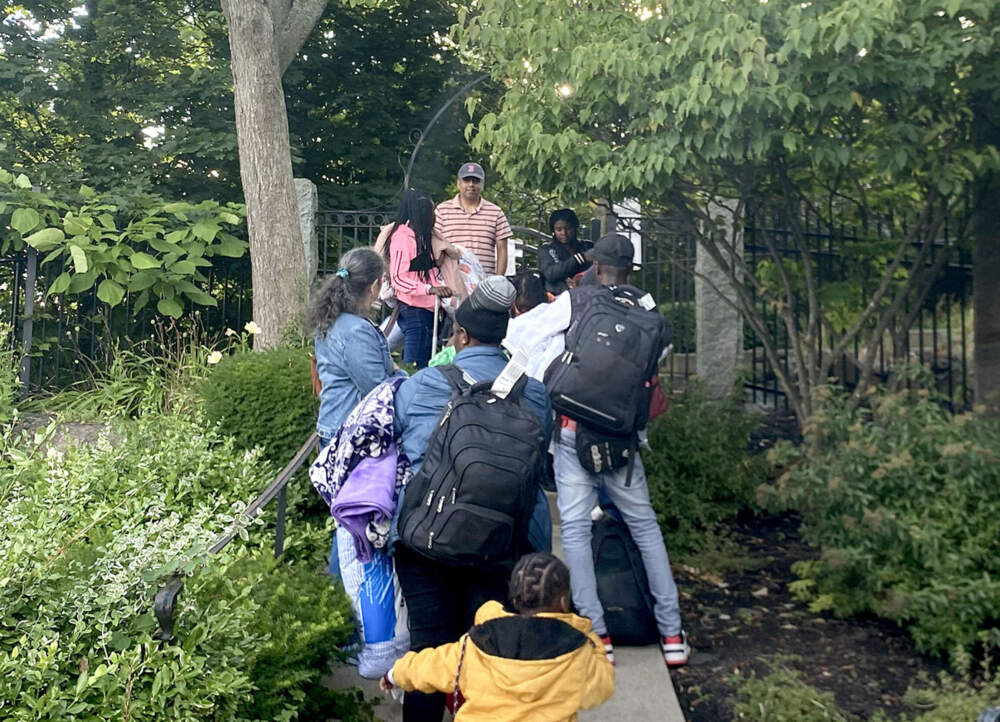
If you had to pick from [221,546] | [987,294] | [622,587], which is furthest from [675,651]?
[987,294]

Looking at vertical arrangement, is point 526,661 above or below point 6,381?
below

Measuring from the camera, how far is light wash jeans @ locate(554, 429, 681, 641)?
482 centimetres

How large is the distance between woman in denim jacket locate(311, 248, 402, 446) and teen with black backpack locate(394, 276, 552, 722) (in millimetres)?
629

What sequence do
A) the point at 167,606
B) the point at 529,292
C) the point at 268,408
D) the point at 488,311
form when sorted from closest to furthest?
the point at 167,606 < the point at 488,311 < the point at 268,408 < the point at 529,292

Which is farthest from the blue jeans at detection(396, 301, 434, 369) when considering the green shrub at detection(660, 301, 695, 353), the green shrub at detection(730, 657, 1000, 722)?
the green shrub at detection(730, 657, 1000, 722)

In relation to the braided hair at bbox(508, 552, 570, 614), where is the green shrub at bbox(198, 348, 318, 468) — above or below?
above

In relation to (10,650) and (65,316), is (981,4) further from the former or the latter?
(65,316)

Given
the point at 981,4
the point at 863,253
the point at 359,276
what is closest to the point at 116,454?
the point at 359,276

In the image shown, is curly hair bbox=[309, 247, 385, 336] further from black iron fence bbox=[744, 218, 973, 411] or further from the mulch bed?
black iron fence bbox=[744, 218, 973, 411]

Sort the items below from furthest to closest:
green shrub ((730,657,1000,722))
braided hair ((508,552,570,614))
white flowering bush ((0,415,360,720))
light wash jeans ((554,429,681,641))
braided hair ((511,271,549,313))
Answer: braided hair ((511,271,549,313)) < light wash jeans ((554,429,681,641)) < green shrub ((730,657,1000,722)) < braided hair ((508,552,570,614)) < white flowering bush ((0,415,360,720))

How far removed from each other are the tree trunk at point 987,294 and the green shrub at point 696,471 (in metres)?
1.60

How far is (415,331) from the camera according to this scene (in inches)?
280

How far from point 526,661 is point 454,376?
99 centimetres

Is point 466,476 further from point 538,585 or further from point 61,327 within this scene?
point 61,327
